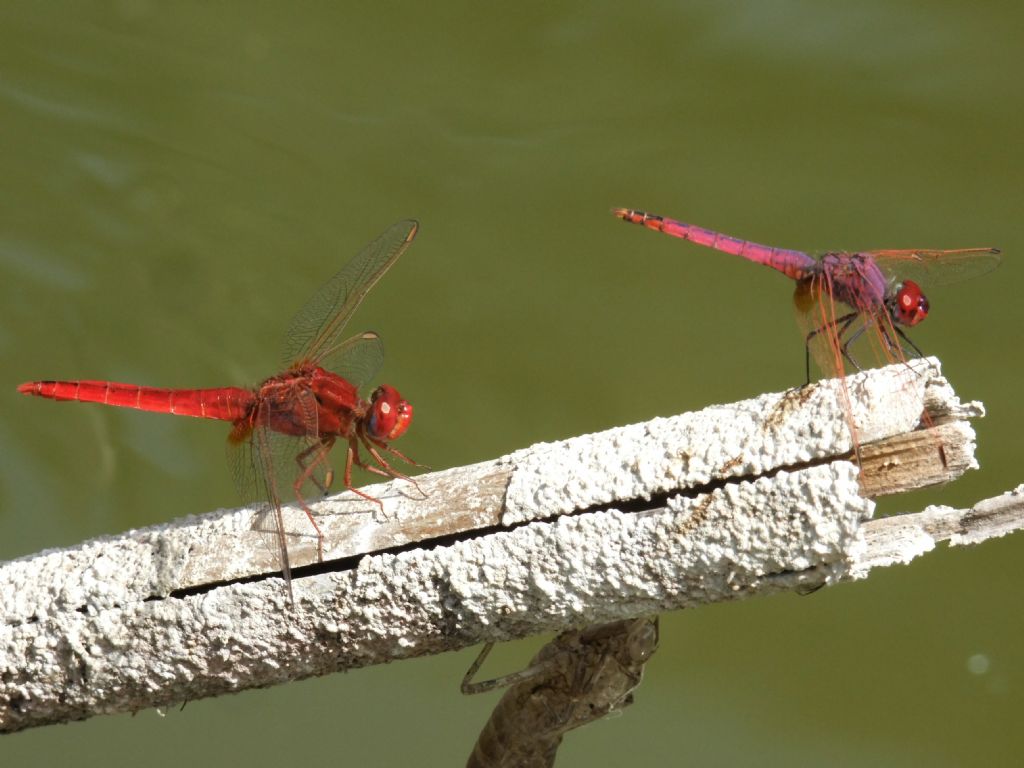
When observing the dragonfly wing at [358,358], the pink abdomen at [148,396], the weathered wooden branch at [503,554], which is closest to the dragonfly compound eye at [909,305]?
the weathered wooden branch at [503,554]

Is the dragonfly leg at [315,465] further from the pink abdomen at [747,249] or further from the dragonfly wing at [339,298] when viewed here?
the pink abdomen at [747,249]

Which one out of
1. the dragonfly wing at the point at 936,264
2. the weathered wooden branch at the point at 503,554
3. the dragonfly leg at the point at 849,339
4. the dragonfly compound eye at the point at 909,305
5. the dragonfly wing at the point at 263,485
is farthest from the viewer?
the dragonfly wing at the point at 936,264

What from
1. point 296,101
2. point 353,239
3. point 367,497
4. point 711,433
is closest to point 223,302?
point 353,239

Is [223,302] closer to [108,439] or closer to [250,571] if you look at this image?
[108,439]

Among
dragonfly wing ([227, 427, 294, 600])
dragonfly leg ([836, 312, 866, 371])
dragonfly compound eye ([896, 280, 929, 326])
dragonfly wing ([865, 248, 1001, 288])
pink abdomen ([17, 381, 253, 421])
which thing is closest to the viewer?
dragonfly wing ([227, 427, 294, 600])

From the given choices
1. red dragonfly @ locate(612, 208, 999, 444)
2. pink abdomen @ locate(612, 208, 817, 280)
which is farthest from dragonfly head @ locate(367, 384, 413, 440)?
red dragonfly @ locate(612, 208, 999, 444)

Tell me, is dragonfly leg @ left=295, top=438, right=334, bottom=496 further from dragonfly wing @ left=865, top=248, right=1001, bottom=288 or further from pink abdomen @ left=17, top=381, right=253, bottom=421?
dragonfly wing @ left=865, top=248, right=1001, bottom=288

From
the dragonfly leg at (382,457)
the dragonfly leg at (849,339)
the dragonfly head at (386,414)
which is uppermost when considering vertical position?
the dragonfly head at (386,414)
